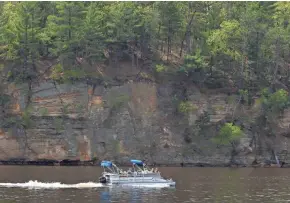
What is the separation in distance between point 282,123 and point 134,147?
2324cm

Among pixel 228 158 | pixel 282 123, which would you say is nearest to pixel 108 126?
pixel 228 158

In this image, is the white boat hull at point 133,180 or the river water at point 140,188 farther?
the white boat hull at point 133,180

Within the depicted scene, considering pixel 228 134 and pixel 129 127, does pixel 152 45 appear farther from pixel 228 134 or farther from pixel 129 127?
pixel 228 134

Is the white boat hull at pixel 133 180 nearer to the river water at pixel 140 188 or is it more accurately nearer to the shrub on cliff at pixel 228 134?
the river water at pixel 140 188

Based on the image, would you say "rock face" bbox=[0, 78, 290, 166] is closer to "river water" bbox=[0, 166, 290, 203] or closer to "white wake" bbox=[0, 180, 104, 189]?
"river water" bbox=[0, 166, 290, 203]

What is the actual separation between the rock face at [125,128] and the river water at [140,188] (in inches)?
293

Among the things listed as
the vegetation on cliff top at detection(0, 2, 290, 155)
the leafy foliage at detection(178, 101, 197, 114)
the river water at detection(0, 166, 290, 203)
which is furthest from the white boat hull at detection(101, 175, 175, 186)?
A: the leafy foliage at detection(178, 101, 197, 114)

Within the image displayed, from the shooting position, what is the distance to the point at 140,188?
2689 inches

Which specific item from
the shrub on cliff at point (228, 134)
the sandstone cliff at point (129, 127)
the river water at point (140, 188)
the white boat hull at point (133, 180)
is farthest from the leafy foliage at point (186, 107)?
the white boat hull at point (133, 180)

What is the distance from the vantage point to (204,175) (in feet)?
263

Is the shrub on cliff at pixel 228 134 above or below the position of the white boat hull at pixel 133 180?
above

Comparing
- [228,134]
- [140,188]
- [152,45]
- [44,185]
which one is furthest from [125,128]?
[44,185]

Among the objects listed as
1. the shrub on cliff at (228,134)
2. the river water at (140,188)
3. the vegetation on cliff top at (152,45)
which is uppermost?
the vegetation on cliff top at (152,45)

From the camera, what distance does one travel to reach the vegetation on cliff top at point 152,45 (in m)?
96.6
